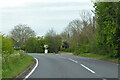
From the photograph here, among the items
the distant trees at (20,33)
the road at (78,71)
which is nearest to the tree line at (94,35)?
the distant trees at (20,33)

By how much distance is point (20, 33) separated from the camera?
7894 cm

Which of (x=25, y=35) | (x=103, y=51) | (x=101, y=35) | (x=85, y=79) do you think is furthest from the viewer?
(x=25, y=35)

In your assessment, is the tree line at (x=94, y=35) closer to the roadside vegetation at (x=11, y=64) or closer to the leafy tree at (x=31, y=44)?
the leafy tree at (x=31, y=44)

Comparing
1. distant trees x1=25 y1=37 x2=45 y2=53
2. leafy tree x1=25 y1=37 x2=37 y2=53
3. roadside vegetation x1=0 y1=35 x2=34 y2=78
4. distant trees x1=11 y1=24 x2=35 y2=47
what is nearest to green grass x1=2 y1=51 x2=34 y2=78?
roadside vegetation x1=0 y1=35 x2=34 y2=78

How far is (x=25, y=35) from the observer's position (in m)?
79.3

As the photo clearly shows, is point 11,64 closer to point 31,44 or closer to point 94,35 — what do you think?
point 94,35

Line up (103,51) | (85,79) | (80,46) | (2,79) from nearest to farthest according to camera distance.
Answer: (2,79), (85,79), (103,51), (80,46)

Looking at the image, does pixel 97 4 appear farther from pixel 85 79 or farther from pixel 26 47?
pixel 26 47

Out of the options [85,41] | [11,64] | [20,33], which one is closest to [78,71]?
[11,64]

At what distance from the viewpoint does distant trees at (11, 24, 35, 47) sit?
7812 cm

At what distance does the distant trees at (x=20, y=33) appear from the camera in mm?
78125

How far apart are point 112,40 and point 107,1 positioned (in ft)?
14.5

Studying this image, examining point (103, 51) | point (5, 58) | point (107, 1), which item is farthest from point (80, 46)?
point (5, 58)

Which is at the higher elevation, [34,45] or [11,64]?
[11,64]
